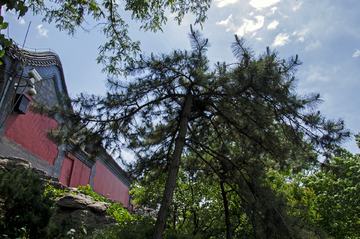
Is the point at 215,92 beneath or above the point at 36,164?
above

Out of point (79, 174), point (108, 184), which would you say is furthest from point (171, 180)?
point (108, 184)

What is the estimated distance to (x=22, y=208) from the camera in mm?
3512

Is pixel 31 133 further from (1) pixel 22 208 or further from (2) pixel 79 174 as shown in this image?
(1) pixel 22 208

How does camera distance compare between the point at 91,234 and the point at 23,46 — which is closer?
the point at 91,234

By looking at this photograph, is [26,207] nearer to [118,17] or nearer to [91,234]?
[91,234]

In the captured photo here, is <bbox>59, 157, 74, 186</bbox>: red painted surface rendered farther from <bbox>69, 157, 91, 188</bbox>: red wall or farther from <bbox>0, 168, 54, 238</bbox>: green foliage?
<bbox>0, 168, 54, 238</bbox>: green foliage

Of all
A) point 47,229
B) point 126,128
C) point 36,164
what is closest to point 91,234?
point 47,229

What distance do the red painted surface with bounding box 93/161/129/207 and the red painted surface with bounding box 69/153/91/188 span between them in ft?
4.18

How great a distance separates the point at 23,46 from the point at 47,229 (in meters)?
6.28

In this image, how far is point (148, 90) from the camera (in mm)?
5207

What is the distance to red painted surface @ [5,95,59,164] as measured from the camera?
6707 mm

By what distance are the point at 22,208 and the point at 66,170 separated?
21.7 ft

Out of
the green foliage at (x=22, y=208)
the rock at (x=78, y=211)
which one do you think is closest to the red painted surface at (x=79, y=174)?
the rock at (x=78, y=211)

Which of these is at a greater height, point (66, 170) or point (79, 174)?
point (79, 174)
